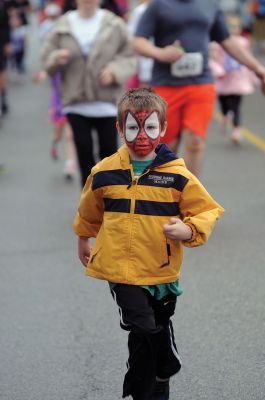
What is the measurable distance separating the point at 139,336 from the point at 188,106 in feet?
12.1

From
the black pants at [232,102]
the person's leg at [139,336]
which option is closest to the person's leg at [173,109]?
the person's leg at [139,336]

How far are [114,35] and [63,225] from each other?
162cm

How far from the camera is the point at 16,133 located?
14.5m

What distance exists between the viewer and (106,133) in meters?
7.75

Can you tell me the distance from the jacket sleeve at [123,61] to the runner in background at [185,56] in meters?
0.20

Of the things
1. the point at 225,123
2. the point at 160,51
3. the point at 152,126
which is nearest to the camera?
the point at 152,126

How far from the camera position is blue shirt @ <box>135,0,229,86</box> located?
7348mm

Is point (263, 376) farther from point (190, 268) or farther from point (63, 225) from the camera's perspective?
point (63, 225)

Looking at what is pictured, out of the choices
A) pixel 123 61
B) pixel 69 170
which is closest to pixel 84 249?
pixel 123 61

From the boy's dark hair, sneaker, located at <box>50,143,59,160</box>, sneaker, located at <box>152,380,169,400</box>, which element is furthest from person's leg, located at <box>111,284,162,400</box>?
sneaker, located at <box>50,143,59,160</box>

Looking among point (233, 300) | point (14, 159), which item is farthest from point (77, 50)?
point (14, 159)

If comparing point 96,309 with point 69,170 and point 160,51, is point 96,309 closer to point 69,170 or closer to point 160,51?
point 160,51

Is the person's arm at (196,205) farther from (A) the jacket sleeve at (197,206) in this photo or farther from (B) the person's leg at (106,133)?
(B) the person's leg at (106,133)

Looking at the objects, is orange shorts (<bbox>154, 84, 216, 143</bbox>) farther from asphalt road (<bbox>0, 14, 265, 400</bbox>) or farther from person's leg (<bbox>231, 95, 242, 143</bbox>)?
person's leg (<bbox>231, 95, 242, 143</bbox>)
